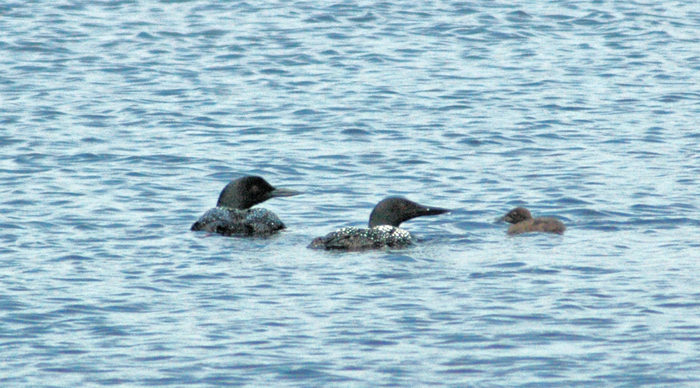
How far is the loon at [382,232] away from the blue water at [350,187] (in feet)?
0.62

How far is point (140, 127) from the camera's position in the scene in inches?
645

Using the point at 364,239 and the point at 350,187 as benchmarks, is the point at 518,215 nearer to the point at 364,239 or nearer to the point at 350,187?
the point at 364,239

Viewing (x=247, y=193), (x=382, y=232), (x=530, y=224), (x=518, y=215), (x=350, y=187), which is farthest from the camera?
(x=350, y=187)

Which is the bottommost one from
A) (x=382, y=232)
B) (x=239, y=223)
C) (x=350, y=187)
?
(x=350, y=187)

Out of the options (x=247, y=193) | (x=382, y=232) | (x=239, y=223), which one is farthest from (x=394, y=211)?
(x=247, y=193)

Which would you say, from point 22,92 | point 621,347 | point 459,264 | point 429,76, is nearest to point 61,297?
point 459,264

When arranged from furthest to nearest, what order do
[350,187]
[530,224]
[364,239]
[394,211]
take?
[350,187]
[394,211]
[530,224]
[364,239]

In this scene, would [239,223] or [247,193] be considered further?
[247,193]

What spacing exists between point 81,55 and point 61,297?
39.5 feet

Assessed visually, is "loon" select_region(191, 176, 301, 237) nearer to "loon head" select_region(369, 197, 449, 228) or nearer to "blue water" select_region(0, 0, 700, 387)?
"blue water" select_region(0, 0, 700, 387)

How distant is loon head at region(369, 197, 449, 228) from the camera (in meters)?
11.6

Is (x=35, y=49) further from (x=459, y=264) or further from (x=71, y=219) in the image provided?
(x=459, y=264)

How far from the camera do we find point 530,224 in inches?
452

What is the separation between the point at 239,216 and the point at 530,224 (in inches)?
95.8
